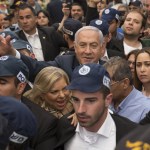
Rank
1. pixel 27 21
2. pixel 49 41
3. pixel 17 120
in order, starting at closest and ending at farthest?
pixel 17 120
pixel 49 41
pixel 27 21

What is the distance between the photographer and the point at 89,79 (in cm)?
268

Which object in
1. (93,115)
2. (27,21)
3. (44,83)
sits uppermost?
(93,115)

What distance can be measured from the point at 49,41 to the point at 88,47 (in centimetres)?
202

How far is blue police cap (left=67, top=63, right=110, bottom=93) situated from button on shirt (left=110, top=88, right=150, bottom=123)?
32.0 inches

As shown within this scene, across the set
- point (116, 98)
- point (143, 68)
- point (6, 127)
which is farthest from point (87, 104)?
point (143, 68)

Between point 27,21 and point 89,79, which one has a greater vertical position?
point 89,79

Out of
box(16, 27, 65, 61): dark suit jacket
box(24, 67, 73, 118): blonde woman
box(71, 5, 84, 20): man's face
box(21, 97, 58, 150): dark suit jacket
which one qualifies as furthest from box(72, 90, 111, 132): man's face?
box(71, 5, 84, 20): man's face

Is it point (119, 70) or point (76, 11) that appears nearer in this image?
point (119, 70)

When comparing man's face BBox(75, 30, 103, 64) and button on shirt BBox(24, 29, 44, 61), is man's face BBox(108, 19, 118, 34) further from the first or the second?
man's face BBox(75, 30, 103, 64)

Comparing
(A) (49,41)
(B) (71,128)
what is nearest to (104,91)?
(B) (71,128)

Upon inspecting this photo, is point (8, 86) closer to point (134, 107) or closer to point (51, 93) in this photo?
point (51, 93)

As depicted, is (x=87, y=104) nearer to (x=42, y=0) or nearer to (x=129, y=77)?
(x=129, y=77)

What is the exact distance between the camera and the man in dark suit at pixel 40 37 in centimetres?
627

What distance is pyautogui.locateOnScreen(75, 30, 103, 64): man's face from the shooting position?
439cm
